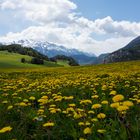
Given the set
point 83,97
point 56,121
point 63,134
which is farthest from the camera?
point 83,97

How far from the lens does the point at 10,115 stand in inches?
388

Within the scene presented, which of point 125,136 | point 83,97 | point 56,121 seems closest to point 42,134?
point 56,121

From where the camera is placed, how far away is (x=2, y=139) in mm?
7105

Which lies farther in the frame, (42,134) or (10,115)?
(10,115)

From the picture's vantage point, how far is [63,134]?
24.0 ft

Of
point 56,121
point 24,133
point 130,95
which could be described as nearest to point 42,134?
point 24,133

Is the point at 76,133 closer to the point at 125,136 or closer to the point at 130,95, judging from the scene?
the point at 125,136

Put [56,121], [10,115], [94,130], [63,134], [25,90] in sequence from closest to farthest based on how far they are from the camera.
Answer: [94,130] < [63,134] < [56,121] < [10,115] < [25,90]

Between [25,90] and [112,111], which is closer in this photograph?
[112,111]

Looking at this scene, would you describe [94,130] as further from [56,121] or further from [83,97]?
[83,97]

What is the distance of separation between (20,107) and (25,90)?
4.61 meters

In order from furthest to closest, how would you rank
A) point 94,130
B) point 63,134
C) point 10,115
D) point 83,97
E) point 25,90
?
point 25,90 → point 83,97 → point 10,115 → point 63,134 → point 94,130

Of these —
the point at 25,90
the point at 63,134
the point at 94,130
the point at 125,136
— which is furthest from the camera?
the point at 25,90

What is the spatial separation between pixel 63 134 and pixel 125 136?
1.74 metres
